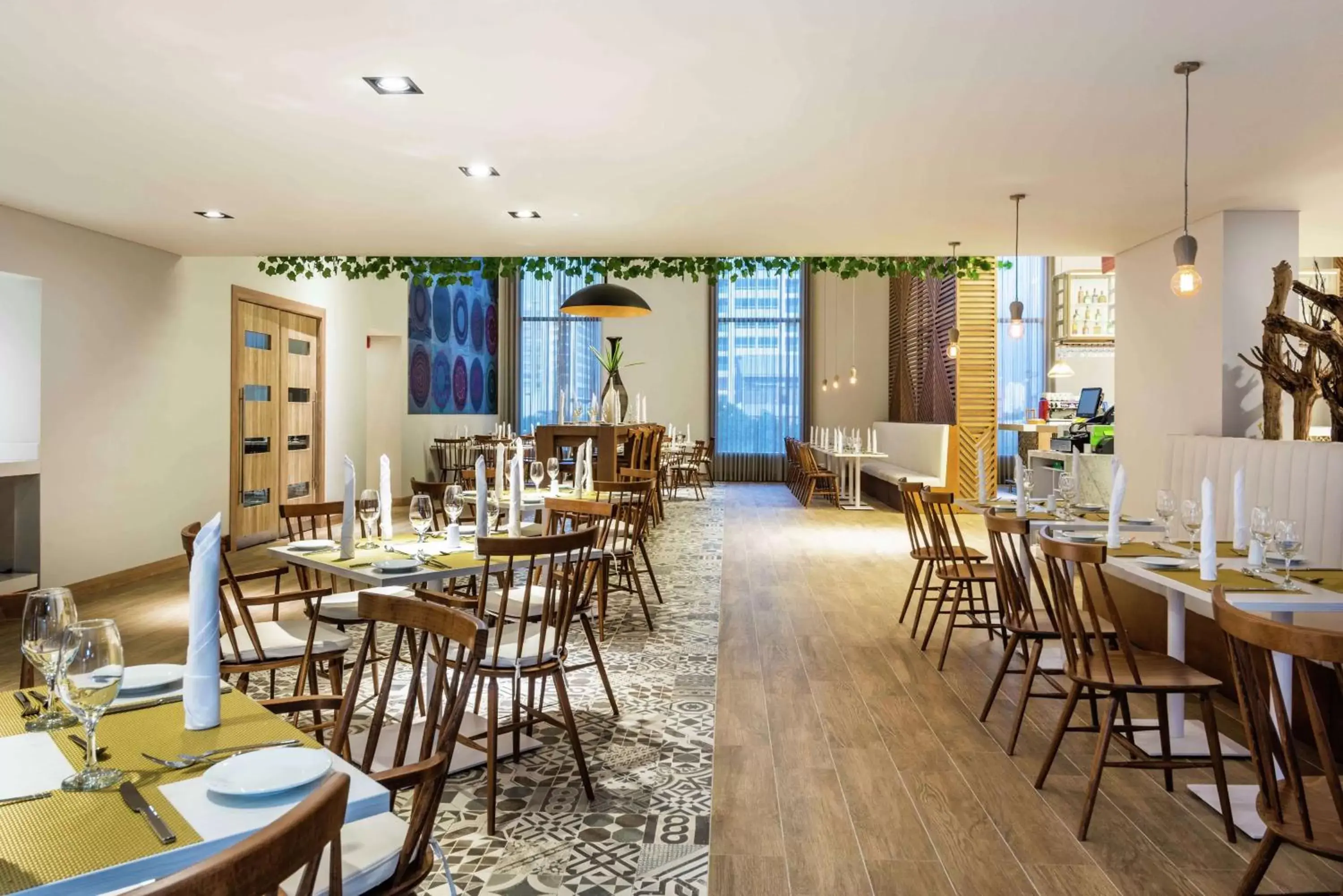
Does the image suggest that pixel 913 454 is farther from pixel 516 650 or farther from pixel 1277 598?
pixel 516 650

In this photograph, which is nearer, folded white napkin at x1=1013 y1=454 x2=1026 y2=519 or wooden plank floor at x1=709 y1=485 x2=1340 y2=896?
wooden plank floor at x1=709 y1=485 x2=1340 y2=896

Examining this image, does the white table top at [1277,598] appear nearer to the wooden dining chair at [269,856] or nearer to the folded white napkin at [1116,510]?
the folded white napkin at [1116,510]

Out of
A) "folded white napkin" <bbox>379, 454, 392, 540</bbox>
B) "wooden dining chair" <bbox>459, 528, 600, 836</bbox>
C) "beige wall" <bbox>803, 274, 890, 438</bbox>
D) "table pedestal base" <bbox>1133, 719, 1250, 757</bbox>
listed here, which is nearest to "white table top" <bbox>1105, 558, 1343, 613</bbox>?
"table pedestal base" <bbox>1133, 719, 1250, 757</bbox>


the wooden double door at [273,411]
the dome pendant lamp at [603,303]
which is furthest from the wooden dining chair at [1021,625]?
the wooden double door at [273,411]

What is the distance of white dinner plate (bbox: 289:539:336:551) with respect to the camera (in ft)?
12.0

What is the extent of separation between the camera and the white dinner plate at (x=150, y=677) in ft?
6.20

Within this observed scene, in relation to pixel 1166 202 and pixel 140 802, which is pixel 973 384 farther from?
pixel 140 802

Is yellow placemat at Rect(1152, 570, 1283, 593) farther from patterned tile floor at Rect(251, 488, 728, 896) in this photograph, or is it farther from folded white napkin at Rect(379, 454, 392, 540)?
folded white napkin at Rect(379, 454, 392, 540)

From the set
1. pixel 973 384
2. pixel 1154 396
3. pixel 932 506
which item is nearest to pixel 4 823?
pixel 932 506

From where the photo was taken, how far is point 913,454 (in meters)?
12.9

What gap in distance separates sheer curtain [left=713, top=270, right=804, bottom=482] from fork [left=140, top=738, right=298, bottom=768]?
50.2ft

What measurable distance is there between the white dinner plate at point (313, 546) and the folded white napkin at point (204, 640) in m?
1.87

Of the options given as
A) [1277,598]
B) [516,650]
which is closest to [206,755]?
[516,650]

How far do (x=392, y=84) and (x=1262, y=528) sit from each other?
395 centimetres
